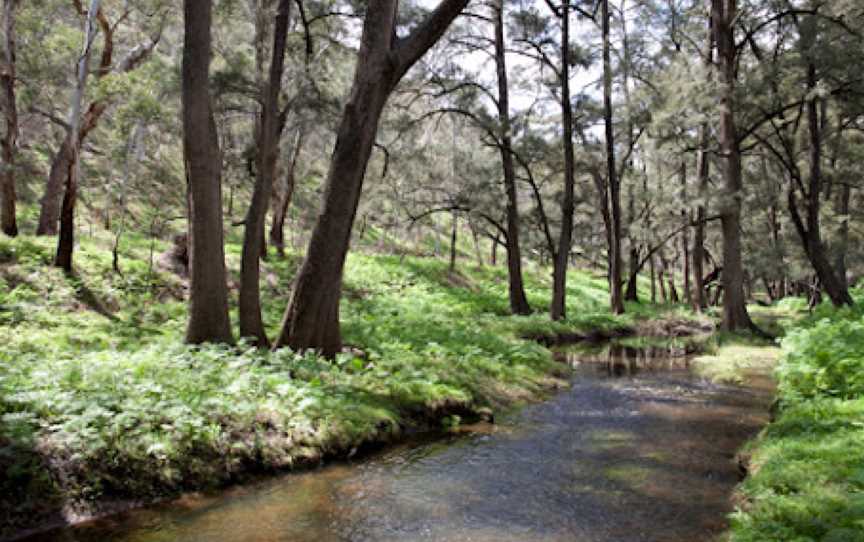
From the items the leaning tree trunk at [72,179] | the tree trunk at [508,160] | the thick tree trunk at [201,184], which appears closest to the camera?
the thick tree trunk at [201,184]

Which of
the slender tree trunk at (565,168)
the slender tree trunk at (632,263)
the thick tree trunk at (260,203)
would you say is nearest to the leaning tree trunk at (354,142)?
the thick tree trunk at (260,203)

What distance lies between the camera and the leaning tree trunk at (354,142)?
7672 millimetres

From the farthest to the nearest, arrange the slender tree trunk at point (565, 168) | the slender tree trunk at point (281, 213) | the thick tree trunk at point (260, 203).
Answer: the slender tree trunk at point (281, 213) → the slender tree trunk at point (565, 168) → the thick tree trunk at point (260, 203)

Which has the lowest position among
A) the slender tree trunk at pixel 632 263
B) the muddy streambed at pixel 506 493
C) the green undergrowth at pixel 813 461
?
the muddy streambed at pixel 506 493

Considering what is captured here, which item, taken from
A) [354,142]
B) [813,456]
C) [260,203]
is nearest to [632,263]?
[260,203]

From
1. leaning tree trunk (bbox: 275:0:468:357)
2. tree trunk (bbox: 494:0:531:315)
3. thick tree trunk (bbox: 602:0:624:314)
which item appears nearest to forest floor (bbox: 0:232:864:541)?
leaning tree trunk (bbox: 275:0:468:357)

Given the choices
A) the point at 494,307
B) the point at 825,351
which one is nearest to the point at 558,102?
the point at 494,307

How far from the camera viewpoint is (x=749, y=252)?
119 ft

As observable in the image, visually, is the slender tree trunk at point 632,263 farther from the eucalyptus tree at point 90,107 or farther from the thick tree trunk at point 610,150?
the eucalyptus tree at point 90,107

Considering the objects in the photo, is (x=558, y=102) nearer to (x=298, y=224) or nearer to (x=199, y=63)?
(x=199, y=63)

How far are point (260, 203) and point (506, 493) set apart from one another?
6489 mm

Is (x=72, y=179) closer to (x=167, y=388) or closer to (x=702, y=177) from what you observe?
(x=167, y=388)

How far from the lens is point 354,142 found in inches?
306

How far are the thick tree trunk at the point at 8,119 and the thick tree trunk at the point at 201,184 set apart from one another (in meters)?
9.51
